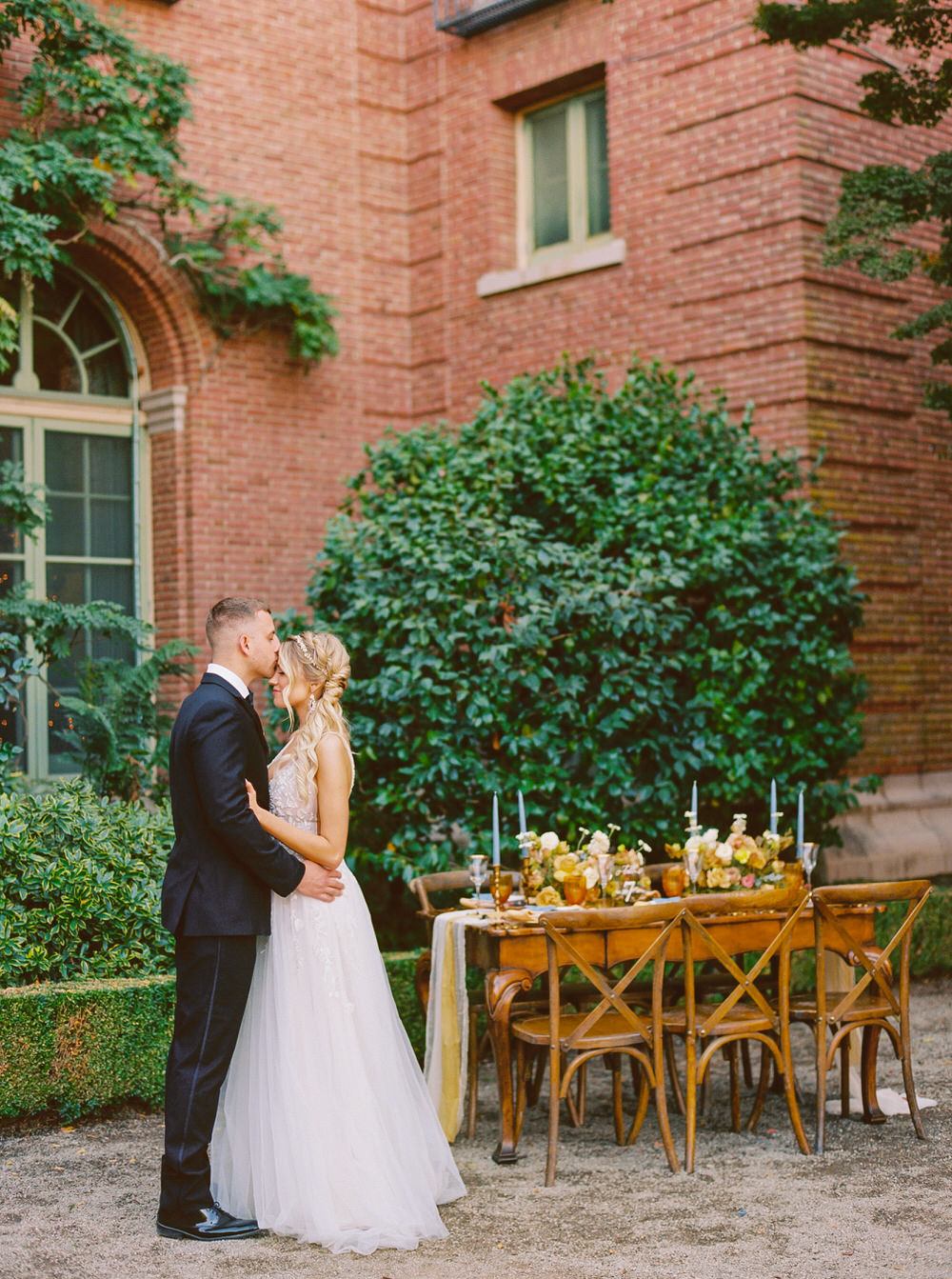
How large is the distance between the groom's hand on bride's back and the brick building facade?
6204 millimetres

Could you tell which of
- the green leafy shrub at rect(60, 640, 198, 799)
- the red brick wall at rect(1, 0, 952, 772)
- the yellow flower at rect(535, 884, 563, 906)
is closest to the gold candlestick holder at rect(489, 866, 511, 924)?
the yellow flower at rect(535, 884, 563, 906)

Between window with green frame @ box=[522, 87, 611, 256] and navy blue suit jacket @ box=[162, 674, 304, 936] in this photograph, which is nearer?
navy blue suit jacket @ box=[162, 674, 304, 936]

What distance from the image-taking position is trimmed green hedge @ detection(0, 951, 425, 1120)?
6617 mm

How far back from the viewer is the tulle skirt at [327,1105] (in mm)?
5102

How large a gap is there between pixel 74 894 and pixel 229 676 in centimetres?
246

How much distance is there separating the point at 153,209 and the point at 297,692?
23.9 ft

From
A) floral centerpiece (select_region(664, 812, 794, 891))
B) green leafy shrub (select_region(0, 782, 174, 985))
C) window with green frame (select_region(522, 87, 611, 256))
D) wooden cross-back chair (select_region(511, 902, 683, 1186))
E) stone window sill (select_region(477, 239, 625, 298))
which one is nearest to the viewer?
wooden cross-back chair (select_region(511, 902, 683, 1186))

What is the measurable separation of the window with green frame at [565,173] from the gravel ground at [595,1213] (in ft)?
26.8

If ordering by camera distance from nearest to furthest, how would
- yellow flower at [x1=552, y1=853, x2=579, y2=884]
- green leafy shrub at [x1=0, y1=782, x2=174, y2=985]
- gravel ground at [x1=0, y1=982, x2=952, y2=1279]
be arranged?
gravel ground at [x1=0, y1=982, x2=952, y2=1279] → yellow flower at [x1=552, y1=853, x2=579, y2=884] → green leafy shrub at [x1=0, y1=782, x2=174, y2=985]

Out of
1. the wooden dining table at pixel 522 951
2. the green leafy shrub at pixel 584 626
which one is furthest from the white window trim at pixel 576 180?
the wooden dining table at pixel 522 951

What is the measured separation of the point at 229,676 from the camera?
5.24 m

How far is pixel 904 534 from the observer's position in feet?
38.0

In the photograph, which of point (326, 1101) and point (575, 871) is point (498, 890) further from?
point (326, 1101)

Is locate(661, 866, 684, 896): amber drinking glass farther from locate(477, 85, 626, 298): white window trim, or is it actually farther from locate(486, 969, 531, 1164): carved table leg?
locate(477, 85, 626, 298): white window trim
